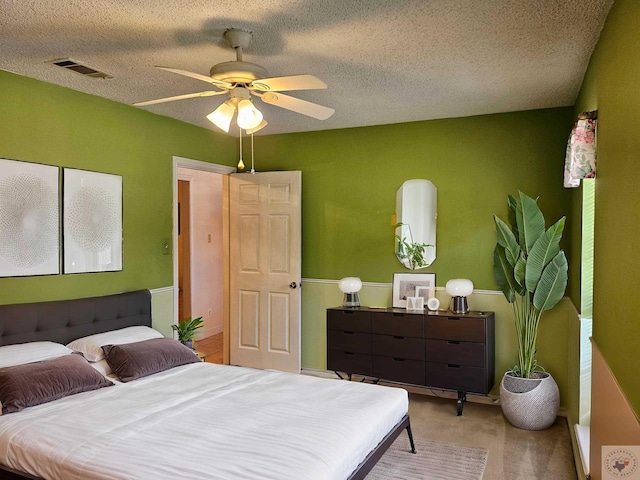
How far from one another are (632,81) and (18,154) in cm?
353

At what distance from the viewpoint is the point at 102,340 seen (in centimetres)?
364

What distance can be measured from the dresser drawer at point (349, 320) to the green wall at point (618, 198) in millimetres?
2220

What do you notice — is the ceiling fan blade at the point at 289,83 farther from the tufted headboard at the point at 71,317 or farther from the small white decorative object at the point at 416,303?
the small white decorative object at the point at 416,303

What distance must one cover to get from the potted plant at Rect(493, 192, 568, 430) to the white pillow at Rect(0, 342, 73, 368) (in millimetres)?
3186

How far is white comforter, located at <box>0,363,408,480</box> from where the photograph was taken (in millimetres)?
2172

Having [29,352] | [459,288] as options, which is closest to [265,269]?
[459,288]

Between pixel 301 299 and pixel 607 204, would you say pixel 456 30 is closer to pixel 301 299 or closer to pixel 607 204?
pixel 607 204

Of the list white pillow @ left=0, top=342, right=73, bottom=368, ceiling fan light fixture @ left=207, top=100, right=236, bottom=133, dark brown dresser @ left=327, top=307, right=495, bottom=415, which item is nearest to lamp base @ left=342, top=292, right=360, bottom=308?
dark brown dresser @ left=327, top=307, right=495, bottom=415

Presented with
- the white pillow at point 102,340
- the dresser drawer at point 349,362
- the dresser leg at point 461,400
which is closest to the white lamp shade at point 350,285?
the dresser drawer at point 349,362

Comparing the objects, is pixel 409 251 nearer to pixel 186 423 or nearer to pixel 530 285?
pixel 530 285

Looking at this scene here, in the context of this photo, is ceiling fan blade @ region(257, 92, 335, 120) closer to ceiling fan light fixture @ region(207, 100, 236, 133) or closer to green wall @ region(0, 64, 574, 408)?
ceiling fan light fixture @ region(207, 100, 236, 133)

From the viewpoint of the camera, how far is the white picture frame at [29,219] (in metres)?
3.38

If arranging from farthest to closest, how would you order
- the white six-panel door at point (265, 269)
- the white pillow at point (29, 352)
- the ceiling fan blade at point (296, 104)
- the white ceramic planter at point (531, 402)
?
1. the white six-panel door at point (265, 269)
2. the white ceramic planter at point (531, 402)
3. the white pillow at point (29, 352)
4. the ceiling fan blade at point (296, 104)

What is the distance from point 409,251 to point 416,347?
0.91 meters
